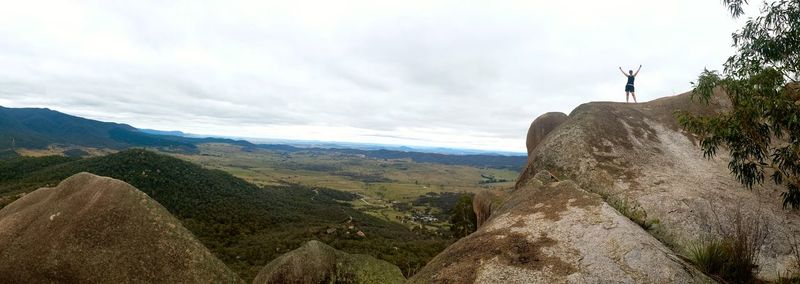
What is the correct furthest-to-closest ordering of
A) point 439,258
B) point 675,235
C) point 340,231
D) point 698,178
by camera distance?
point 340,231
point 698,178
point 675,235
point 439,258

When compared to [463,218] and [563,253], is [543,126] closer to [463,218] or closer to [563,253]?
[563,253]

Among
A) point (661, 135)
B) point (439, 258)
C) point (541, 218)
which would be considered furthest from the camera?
point (661, 135)

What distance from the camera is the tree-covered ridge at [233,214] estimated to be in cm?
6356

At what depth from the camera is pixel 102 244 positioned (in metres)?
10.7

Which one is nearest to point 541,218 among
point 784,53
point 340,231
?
point 784,53

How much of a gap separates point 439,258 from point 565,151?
14898 millimetres

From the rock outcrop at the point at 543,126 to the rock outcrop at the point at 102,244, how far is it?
31.0 meters

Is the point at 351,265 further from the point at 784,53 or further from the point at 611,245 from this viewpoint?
the point at 784,53

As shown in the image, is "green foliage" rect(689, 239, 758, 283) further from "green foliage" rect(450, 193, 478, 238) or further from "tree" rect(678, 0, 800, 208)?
"green foliage" rect(450, 193, 478, 238)

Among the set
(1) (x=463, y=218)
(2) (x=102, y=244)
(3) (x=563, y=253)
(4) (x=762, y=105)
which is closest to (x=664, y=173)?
(4) (x=762, y=105)

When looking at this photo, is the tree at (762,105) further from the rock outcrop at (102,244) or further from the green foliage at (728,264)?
the rock outcrop at (102,244)

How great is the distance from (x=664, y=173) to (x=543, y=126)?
56.4ft

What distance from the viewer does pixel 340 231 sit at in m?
83.3

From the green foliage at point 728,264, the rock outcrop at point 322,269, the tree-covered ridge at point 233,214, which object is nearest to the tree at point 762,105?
the green foliage at point 728,264
